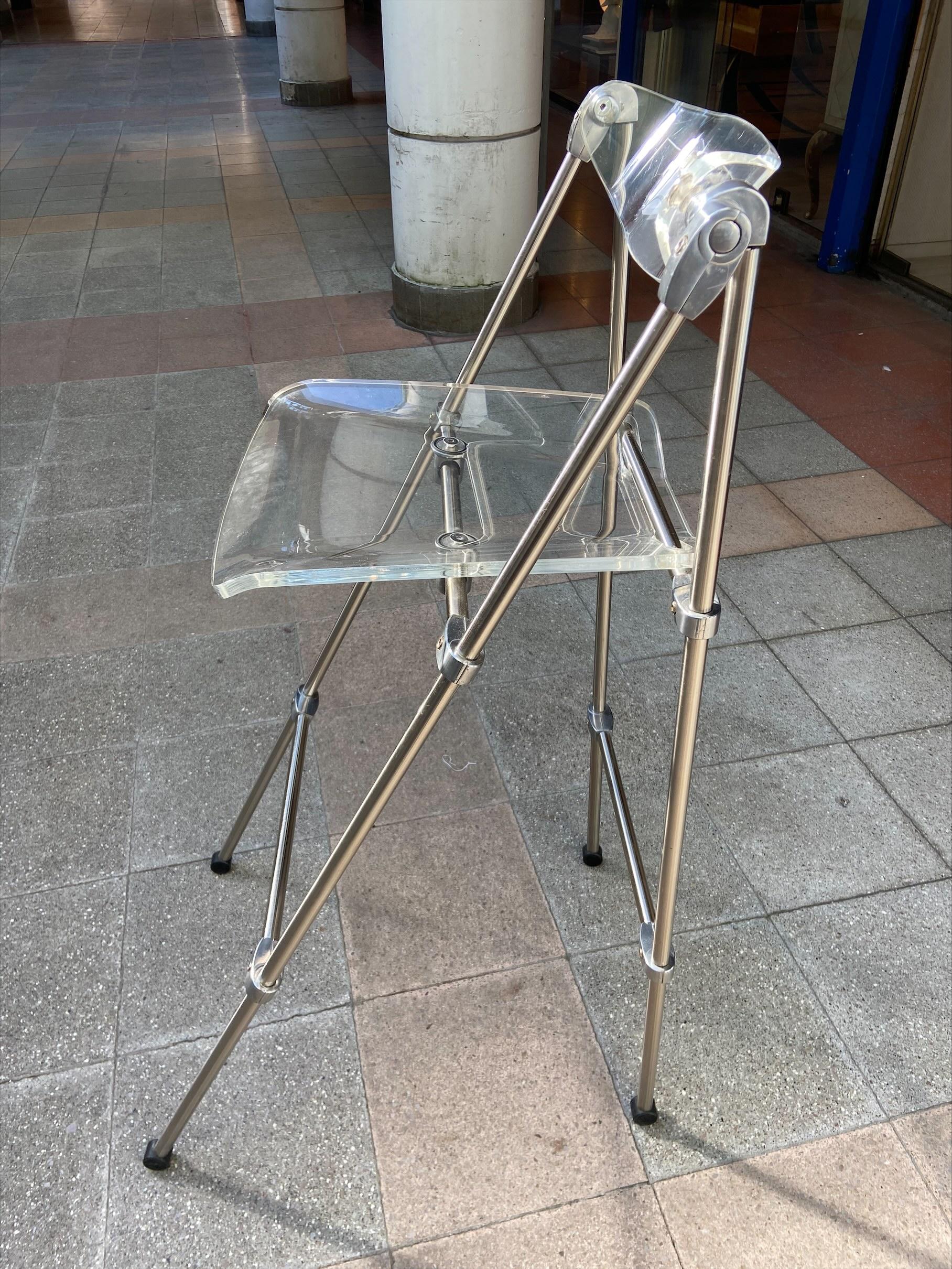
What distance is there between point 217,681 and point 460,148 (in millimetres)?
3280

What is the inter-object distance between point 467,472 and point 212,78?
14202mm

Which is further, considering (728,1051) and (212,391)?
(212,391)

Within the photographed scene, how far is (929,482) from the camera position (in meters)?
4.11

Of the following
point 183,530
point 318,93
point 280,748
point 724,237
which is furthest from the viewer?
point 318,93

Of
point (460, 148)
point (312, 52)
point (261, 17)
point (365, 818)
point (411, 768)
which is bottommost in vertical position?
point (411, 768)

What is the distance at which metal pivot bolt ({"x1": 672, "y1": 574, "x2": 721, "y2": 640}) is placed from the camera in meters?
1.17

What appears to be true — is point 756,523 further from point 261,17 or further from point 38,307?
point 261,17

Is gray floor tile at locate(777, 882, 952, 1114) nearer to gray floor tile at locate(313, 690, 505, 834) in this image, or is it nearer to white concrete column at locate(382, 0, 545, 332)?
gray floor tile at locate(313, 690, 505, 834)

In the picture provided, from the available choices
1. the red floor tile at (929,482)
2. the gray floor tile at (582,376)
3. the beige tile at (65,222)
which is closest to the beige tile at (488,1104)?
the red floor tile at (929,482)

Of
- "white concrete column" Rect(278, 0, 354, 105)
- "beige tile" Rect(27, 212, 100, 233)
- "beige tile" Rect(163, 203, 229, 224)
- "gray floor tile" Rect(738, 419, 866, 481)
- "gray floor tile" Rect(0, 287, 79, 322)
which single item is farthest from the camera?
"white concrete column" Rect(278, 0, 354, 105)

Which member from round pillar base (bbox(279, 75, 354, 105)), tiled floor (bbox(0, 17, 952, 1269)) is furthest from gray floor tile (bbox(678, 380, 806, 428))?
round pillar base (bbox(279, 75, 354, 105))

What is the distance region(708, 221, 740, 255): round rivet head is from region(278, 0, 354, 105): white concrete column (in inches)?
473

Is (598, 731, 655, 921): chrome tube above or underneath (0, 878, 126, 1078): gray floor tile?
above

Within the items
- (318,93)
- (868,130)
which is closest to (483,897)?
(868,130)
